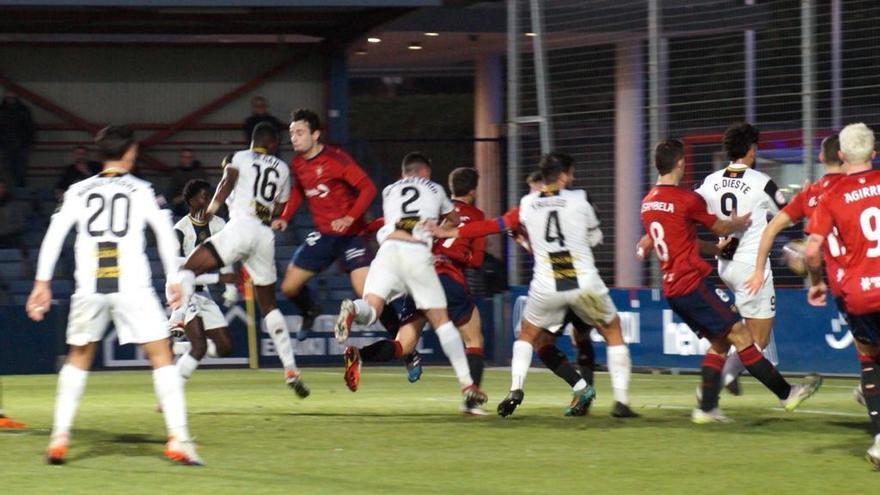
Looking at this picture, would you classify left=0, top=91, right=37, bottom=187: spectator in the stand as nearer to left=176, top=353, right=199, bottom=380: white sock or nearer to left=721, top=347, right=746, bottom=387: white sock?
left=176, top=353, right=199, bottom=380: white sock

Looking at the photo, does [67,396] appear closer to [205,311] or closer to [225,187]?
Answer: [225,187]

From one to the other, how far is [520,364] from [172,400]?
346 centimetres

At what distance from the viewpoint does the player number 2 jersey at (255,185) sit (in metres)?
13.1

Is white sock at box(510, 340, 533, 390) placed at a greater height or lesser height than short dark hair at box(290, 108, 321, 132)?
lesser

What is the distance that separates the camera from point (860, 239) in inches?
351

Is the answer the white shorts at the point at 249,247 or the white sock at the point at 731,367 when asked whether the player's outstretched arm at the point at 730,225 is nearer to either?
the white sock at the point at 731,367

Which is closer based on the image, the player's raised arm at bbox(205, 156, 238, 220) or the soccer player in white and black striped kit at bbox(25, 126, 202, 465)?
the soccer player in white and black striped kit at bbox(25, 126, 202, 465)

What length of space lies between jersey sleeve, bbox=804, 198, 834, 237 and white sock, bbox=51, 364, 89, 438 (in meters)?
4.37

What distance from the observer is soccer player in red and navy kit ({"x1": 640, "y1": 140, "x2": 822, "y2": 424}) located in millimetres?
11375

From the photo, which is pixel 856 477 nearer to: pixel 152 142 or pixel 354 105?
pixel 152 142

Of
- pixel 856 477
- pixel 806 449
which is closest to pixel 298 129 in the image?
pixel 806 449

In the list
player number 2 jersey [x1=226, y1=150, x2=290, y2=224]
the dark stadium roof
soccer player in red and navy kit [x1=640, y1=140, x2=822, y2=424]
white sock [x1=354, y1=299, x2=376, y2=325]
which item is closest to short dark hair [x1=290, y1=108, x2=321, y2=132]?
player number 2 jersey [x1=226, y1=150, x2=290, y2=224]

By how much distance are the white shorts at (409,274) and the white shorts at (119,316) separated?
3.24m

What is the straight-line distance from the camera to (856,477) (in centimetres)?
860
